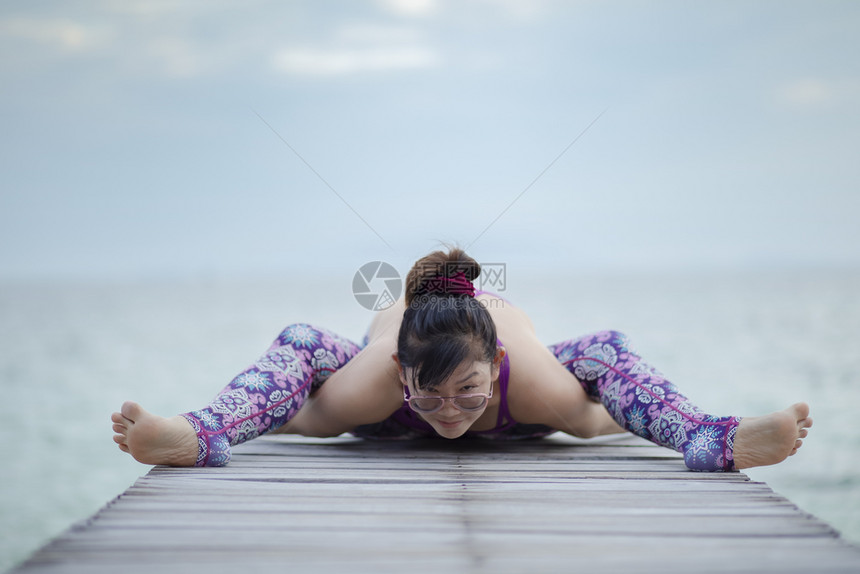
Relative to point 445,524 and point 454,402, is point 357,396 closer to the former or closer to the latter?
point 454,402

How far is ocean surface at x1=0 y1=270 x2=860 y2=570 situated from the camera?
8.34 m

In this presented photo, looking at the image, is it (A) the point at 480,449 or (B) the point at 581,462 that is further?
(A) the point at 480,449

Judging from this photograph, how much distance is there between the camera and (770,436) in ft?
7.44

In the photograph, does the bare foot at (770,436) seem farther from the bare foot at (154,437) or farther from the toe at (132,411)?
the toe at (132,411)

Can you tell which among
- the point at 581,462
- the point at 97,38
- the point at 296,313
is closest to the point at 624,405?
the point at 581,462

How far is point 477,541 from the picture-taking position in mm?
1620

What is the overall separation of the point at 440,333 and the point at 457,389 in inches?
8.0

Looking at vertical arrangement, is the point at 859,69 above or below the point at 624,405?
Result: above

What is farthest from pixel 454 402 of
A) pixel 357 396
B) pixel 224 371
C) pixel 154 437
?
pixel 224 371

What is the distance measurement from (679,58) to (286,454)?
2707 cm

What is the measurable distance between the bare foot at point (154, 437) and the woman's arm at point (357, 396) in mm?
587

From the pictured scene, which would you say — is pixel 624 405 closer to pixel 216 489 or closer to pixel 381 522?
pixel 381 522

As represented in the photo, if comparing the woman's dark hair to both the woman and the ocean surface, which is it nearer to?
the woman

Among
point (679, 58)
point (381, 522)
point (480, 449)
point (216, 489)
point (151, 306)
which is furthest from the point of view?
point (151, 306)
